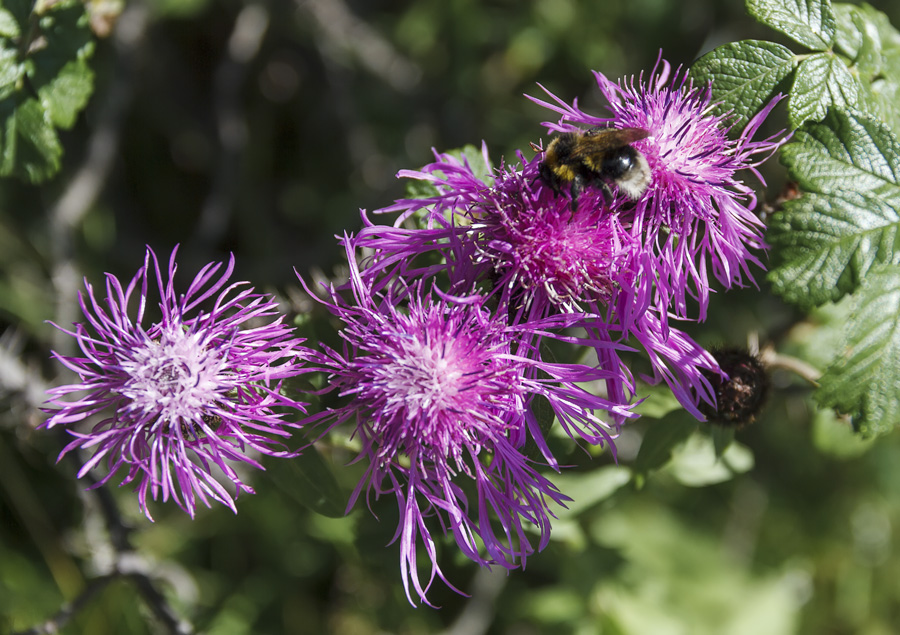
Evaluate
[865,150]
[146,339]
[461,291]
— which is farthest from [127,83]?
[865,150]

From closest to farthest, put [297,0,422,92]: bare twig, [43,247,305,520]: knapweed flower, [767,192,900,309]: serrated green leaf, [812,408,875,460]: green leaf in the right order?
[43,247,305,520]: knapweed flower < [767,192,900,309]: serrated green leaf < [812,408,875,460]: green leaf < [297,0,422,92]: bare twig

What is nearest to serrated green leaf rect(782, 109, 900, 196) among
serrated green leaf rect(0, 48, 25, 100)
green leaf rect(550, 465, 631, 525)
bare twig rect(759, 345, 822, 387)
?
bare twig rect(759, 345, 822, 387)

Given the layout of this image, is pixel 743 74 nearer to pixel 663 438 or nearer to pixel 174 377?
pixel 663 438

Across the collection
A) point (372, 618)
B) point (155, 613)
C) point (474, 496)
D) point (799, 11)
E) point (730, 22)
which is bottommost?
point (372, 618)

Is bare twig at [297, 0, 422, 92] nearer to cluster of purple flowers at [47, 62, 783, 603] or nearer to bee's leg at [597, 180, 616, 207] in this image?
cluster of purple flowers at [47, 62, 783, 603]

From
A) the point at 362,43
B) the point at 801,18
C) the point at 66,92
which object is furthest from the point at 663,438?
the point at 362,43

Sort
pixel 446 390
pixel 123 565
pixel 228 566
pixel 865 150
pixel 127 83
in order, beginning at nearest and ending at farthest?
pixel 446 390 < pixel 865 150 < pixel 123 565 < pixel 127 83 < pixel 228 566

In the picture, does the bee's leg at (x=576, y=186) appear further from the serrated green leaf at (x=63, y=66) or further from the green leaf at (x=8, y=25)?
the green leaf at (x=8, y=25)

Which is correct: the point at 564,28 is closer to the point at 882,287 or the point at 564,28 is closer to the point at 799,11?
the point at 799,11
